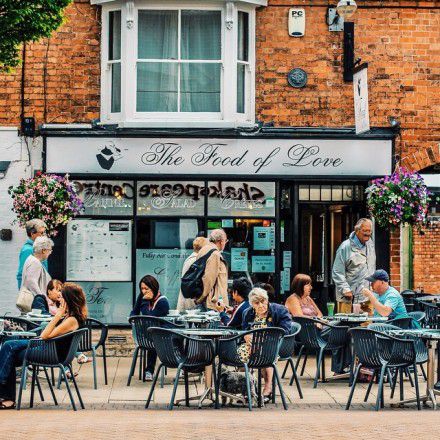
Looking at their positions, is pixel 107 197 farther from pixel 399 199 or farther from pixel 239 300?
Answer: pixel 239 300

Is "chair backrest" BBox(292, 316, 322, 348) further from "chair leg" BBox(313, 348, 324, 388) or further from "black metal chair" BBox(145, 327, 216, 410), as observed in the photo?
"black metal chair" BBox(145, 327, 216, 410)

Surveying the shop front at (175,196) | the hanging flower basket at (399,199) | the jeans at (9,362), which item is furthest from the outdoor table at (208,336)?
the hanging flower basket at (399,199)

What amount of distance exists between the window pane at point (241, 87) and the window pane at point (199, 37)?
410 millimetres

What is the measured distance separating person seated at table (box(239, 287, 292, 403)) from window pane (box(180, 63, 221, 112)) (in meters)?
5.88

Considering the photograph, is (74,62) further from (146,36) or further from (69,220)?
(69,220)

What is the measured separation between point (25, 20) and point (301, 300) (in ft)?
17.1

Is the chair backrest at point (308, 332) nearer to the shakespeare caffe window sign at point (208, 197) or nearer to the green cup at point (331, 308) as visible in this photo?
the green cup at point (331, 308)

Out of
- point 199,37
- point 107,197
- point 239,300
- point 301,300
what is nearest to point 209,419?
point 239,300

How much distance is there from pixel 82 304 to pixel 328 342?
144 inches

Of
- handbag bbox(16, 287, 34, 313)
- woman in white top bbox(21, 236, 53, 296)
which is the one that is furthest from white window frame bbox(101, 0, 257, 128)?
handbag bbox(16, 287, 34, 313)

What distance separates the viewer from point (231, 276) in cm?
1856

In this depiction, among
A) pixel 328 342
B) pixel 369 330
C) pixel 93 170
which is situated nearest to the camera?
pixel 369 330

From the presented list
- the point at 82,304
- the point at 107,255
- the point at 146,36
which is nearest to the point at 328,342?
the point at 82,304

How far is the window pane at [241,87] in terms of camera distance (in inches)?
731
